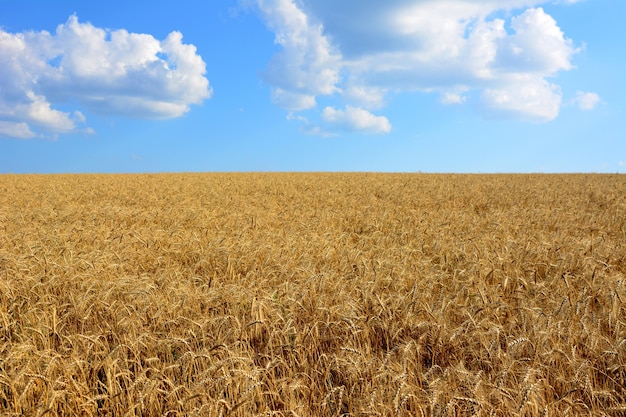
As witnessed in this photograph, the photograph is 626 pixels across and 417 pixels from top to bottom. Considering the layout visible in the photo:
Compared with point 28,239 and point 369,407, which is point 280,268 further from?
point 28,239

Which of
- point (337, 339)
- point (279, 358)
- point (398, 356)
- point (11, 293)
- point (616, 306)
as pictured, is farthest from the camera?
point (11, 293)

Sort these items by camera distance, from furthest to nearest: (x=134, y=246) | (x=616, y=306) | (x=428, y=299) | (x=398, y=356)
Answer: (x=134, y=246) < (x=428, y=299) < (x=616, y=306) < (x=398, y=356)

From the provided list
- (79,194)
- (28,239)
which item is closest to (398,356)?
(28,239)

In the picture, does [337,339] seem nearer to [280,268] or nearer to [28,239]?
[280,268]

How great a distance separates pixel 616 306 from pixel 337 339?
104 inches

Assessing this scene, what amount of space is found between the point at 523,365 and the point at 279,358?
1787mm

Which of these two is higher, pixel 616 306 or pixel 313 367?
pixel 616 306

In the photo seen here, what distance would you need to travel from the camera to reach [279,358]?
300cm

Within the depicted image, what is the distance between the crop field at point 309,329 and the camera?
2.73 metres

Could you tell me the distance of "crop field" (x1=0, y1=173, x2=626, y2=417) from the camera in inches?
107

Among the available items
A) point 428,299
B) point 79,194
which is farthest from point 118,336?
point 79,194

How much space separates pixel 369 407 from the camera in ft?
8.14

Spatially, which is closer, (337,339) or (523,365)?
(523,365)

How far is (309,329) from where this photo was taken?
370cm
